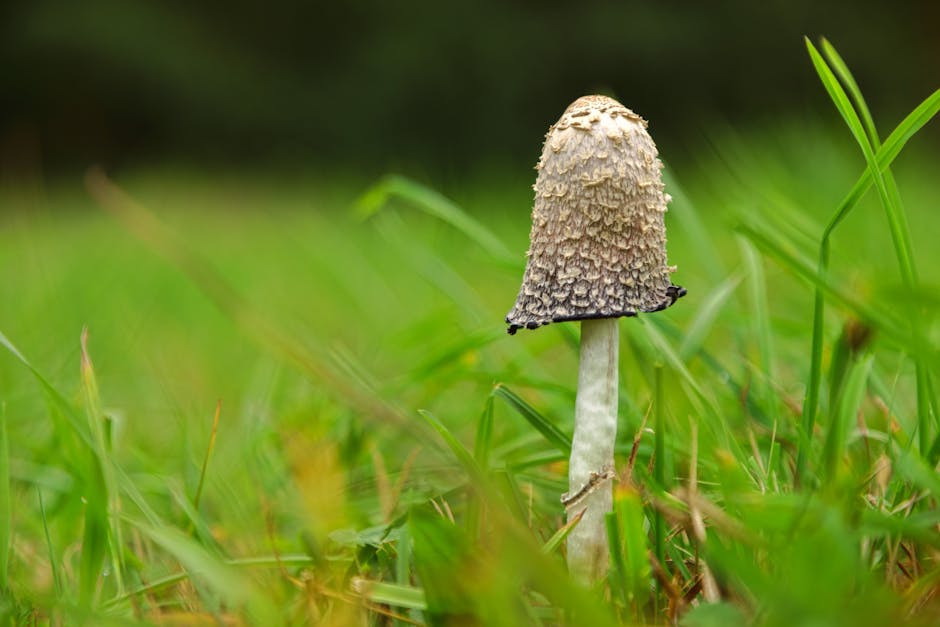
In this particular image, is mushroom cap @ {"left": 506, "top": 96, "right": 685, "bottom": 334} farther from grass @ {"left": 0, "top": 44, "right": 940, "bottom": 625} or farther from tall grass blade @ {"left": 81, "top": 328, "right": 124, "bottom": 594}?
tall grass blade @ {"left": 81, "top": 328, "right": 124, "bottom": 594}

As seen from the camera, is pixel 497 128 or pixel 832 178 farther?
pixel 497 128

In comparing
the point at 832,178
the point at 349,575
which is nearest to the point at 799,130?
the point at 832,178

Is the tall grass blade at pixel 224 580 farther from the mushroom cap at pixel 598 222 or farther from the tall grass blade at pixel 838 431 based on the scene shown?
the tall grass blade at pixel 838 431

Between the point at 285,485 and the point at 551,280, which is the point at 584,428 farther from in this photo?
the point at 285,485

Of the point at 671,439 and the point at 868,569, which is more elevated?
the point at 671,439

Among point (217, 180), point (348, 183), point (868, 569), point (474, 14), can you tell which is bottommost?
point (868, 569)

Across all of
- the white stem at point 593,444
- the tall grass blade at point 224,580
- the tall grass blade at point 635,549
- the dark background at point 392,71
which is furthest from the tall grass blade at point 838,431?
Result: the dark background at point 392,71

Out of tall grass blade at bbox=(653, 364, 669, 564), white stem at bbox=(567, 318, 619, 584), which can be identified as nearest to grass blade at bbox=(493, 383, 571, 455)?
white stem at bbox=(567, 318, 619, 584)

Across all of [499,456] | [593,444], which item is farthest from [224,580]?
[499,456]
